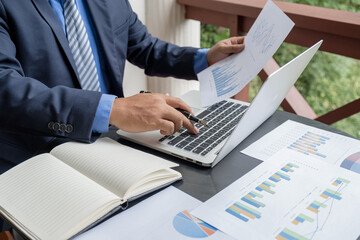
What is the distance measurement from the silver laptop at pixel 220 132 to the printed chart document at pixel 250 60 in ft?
0.21

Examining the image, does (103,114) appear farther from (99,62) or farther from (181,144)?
(99,62)

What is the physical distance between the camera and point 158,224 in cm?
66

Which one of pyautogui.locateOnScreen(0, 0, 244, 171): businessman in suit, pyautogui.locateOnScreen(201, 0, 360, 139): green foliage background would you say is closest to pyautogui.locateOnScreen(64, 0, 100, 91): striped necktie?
pyautogui.locateOnScreen(0, 0, 244, 171): businessman in suit

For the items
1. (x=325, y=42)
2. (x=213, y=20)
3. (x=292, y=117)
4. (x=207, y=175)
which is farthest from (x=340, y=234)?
(x=213, y=20)

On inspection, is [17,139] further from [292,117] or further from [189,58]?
[292,117]

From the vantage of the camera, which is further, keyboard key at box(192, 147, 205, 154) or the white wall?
A: the white wall

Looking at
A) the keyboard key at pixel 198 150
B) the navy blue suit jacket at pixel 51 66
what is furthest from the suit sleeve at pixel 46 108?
the keyboard key at pixel 198 150

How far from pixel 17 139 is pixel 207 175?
1.89 feet

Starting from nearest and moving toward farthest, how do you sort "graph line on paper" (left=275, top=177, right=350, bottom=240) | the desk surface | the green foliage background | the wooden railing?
1. "graph line on paper" (left=275, top=177, right=350, bottom=240)
2. the desk surface
3. the wooden railing
4. the green foliage background

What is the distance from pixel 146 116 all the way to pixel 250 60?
31 centimetres

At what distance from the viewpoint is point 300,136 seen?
96 centimetres

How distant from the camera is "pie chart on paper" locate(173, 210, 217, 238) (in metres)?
0.63

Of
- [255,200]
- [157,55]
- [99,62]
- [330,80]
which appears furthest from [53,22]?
[330,80]

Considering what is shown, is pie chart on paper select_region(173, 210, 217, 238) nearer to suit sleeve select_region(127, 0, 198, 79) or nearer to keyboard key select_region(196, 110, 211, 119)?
keyboard key select_region(196, 110, 211, 119)
